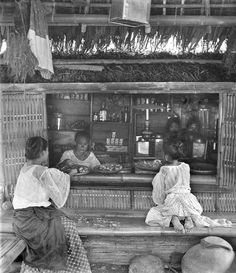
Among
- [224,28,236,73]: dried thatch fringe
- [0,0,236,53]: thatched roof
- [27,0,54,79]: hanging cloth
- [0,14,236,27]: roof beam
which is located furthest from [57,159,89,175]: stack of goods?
[224,28,236,73]: dried thatch fringe

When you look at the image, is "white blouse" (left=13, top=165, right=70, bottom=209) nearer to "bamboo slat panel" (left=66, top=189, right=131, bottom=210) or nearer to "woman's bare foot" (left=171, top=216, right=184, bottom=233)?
"bamboo slat panel" (left=66, top=189, right=131, bottom=210)

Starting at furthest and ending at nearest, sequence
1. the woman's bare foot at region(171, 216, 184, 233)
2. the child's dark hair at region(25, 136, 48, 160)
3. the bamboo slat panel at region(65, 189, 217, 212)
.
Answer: the bamboo slat panel at region(65, 189, 217, 212) → the woman's bare foot at region(171, 216, 184, 233) → the child's dark hair at region(25, 136, 48, 160)

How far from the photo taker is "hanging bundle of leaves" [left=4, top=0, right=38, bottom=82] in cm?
432

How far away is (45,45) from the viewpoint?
4.57 metres

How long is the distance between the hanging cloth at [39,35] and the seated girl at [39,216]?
99 cm

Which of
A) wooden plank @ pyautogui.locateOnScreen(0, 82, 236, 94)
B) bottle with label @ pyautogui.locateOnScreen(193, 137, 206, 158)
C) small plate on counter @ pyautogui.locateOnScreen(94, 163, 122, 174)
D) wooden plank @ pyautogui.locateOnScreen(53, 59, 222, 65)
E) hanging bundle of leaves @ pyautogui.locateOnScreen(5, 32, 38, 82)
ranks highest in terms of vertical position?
wooden plank @ pyautogui.locateOnScreen(53, 59, 222, 65)

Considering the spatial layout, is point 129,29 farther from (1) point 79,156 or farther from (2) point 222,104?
(1) point 79,156

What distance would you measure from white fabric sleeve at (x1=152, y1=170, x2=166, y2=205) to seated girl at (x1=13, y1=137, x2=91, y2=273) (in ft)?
5.98

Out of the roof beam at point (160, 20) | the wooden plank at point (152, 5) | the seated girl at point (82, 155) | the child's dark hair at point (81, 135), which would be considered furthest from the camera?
the child's dark hair at point (81, 135)

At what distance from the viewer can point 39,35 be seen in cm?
440

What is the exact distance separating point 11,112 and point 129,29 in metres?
2.50

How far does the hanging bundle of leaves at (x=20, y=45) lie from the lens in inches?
170

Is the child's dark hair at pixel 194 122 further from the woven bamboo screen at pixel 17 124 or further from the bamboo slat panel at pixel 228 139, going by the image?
the woven bamboo screen at pixel 17 124

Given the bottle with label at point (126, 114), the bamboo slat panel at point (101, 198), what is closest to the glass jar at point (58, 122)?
the bottle with label at point (126, 114)
